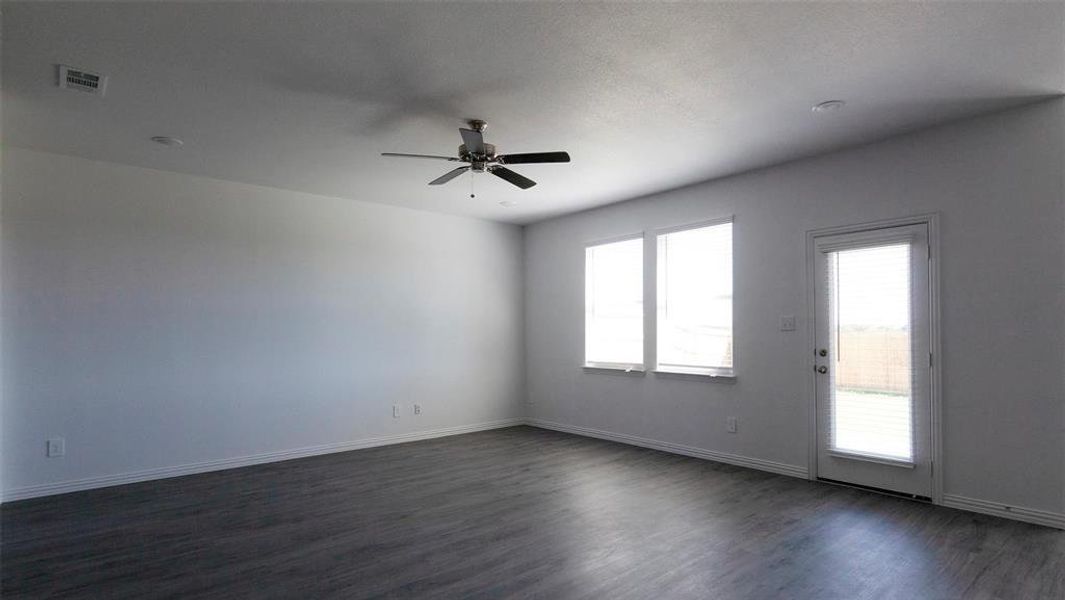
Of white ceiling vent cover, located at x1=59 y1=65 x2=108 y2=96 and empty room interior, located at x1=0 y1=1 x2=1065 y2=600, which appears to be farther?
white ceiling vent cover, located at x1=59 y1=65 x2=108 y2=96

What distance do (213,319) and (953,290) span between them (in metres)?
6.08

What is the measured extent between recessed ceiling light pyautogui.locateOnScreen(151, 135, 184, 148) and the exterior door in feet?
16.8

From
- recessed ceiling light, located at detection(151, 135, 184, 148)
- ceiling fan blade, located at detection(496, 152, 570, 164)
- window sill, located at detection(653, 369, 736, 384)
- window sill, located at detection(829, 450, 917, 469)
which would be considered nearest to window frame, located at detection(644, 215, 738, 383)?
window sill, located at detection(653, 369, 736, 384)

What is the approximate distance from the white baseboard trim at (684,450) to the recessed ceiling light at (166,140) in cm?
497

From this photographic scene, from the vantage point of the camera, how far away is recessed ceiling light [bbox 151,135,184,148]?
13.2ft

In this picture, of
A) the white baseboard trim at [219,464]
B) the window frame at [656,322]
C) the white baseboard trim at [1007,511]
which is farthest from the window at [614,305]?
the white baseboard trim at [1007,511]

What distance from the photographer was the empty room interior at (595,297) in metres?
2.75

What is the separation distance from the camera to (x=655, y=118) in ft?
12.3

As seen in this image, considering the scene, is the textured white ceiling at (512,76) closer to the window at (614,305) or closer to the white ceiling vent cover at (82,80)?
the white ceiling vent cover at (82,80)

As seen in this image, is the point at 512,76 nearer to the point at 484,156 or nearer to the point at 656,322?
the point at 484,156

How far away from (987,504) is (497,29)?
169 inches

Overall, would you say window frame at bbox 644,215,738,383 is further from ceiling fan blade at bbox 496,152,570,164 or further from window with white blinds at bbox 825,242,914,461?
ceiling fan blade at bbox 496,152,570,164

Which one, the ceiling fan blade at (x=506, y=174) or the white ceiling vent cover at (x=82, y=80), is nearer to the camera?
the white ceiling vent cover at (x=82, y=80)

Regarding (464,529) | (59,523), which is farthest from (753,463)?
(59,523)
